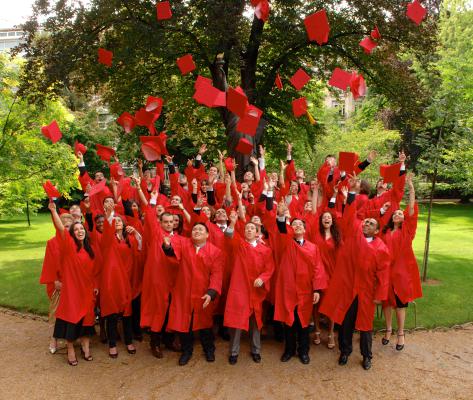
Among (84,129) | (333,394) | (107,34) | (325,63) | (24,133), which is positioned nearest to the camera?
(333,394)

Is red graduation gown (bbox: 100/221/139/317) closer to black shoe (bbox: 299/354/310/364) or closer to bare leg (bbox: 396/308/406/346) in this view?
black shoe (bbox: 299/354/310/364)

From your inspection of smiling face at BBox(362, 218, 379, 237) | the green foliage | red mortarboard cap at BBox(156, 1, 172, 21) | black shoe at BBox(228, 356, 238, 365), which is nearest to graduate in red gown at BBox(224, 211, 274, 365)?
black shoe at BBox(228, 356, 238, 365)

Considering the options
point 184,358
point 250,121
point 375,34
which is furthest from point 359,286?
point 375,34

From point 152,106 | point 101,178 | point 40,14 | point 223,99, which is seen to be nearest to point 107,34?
point 40,14

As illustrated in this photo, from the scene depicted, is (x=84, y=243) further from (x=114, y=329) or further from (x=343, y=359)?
(x=343, y=359)

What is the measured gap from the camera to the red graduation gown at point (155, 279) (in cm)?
591

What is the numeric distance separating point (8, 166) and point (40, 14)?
5206 millimetres

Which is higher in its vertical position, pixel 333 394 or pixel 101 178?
pixel 101 178

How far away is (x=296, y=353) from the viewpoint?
20.0 ft

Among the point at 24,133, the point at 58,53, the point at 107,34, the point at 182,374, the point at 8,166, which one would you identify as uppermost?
the point at 107,34

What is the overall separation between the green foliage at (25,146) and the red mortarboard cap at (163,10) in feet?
17.3

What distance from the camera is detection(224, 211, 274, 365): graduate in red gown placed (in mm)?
5715

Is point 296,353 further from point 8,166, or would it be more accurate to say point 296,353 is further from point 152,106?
point 8,166

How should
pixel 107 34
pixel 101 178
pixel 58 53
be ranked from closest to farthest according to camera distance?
1. pixel 101 178
2. pixel 58 53
3. pixel 107 34
